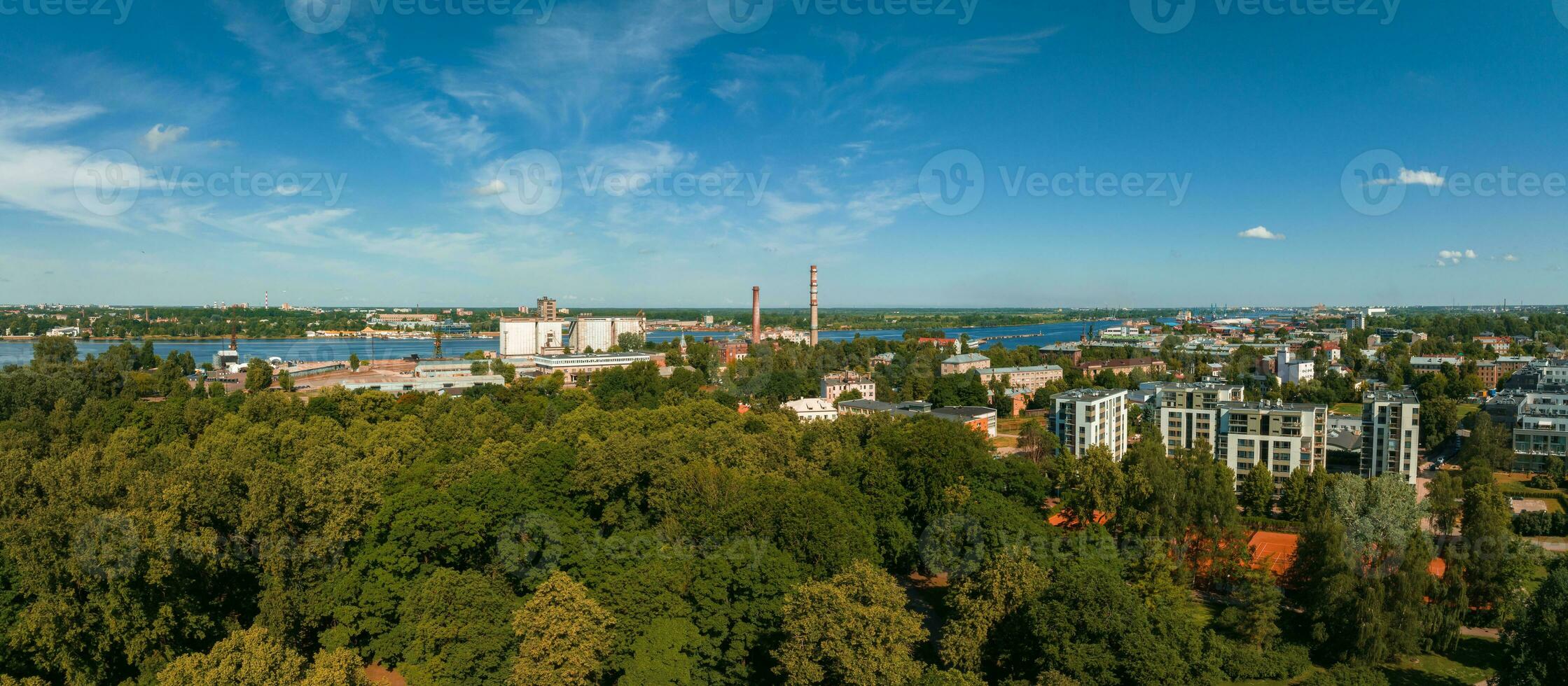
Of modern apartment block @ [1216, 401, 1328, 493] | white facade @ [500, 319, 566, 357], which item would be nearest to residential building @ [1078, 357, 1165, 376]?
modern apartment block @ [1216, 401, 1328, 493]

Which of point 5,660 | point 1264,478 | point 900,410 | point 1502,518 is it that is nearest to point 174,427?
point 5,660

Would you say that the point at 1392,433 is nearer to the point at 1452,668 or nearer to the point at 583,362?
the point at 1452,668

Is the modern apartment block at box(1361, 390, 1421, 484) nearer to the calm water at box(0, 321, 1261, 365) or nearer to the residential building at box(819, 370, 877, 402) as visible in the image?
the residential building at box(819, 370, 877, 402)

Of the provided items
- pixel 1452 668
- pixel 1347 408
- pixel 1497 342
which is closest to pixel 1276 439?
pixel 1452 668

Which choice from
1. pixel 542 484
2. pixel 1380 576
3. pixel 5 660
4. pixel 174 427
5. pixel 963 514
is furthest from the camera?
pixel 174 427

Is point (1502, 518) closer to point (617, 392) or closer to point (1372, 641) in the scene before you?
point (1372, 641)

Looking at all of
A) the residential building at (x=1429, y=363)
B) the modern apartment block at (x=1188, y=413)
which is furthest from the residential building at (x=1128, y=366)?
the modern apartment block at (x=1188, y=413)
